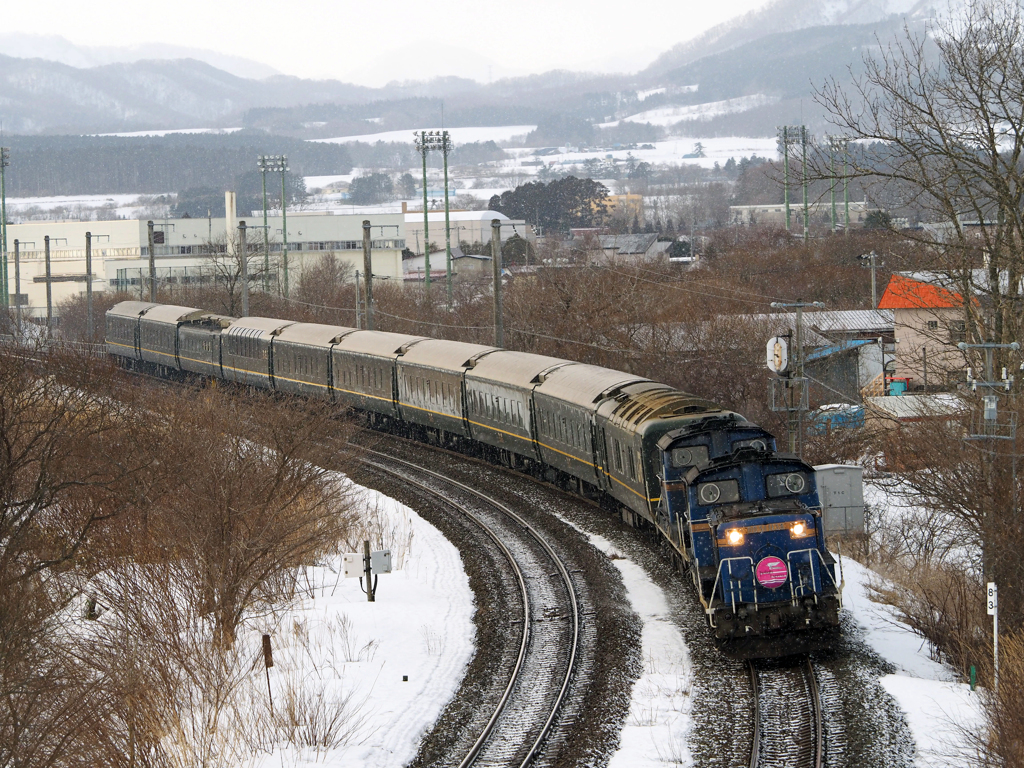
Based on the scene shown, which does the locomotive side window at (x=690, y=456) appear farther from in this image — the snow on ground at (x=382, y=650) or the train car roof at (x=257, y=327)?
the train car roof at (x=257, y=327)

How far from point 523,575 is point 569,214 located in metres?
172

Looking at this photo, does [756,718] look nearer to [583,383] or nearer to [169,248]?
[583,383]

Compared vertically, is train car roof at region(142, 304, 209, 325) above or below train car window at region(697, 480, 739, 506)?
above

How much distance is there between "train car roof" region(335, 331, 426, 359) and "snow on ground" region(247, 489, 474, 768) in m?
15.9

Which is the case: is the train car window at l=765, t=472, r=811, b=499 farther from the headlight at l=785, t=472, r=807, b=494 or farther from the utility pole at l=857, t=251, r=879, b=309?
the utility pole at l=857, t=251, r=879, b=309

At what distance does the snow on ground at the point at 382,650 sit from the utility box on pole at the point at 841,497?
10731 mm

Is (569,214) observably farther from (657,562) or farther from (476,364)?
(657,562)

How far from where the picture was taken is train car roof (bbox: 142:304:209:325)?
56938mm

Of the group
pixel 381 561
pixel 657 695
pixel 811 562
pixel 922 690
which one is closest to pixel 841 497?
pixel 811 562

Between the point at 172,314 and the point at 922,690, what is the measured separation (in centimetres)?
4864

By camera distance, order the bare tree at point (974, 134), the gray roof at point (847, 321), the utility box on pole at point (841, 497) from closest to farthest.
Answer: the bare tree at point (974, 134)
the utility box on pole at point (841, 497)
the gray roof at point (847, 321)

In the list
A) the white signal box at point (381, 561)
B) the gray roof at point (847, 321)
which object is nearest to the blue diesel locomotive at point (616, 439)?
the white signal box at point (381, 561)

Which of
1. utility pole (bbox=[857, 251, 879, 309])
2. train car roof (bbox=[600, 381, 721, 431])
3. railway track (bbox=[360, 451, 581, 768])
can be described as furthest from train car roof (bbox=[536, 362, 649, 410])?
utility pole (bbox=[857, 251, 879, 309])

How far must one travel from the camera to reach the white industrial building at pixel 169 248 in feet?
347
